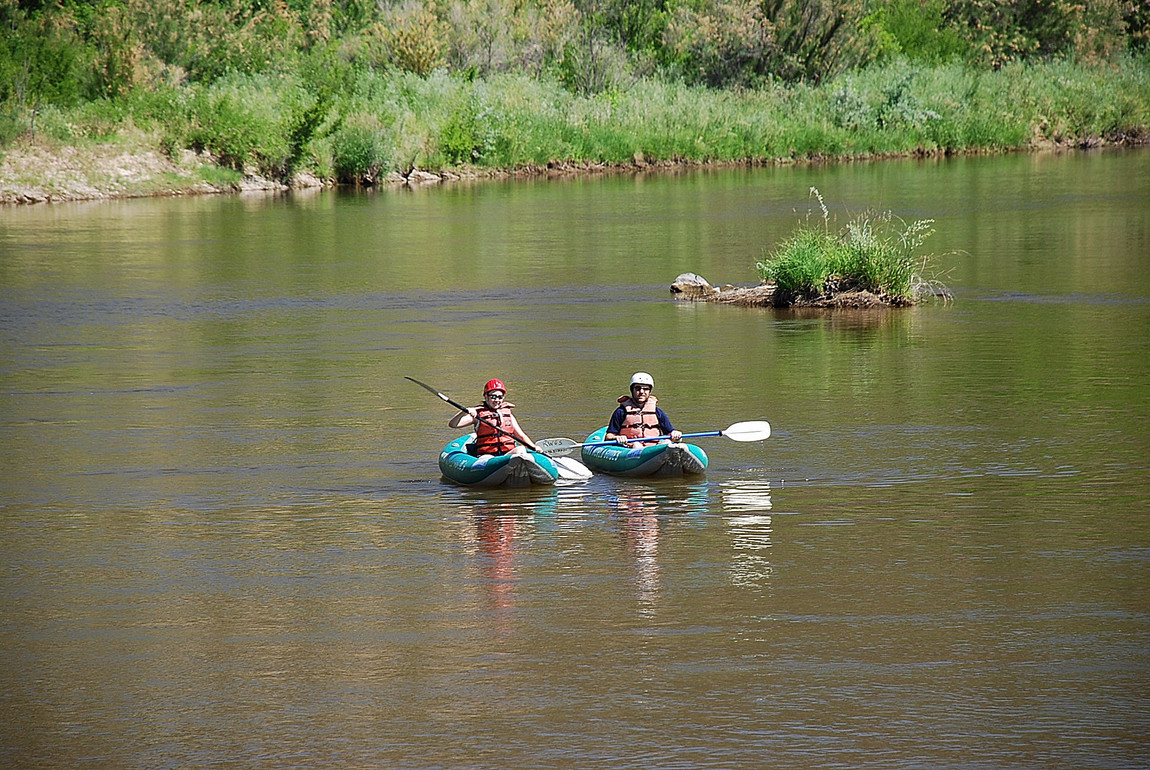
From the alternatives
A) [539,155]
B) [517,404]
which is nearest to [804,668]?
[517,404]

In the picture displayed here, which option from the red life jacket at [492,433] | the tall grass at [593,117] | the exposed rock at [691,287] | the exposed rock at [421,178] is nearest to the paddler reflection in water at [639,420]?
the red life jacket at [492,433]

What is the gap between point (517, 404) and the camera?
17250 millimetres

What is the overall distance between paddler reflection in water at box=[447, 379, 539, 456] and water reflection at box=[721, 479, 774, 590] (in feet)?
5.99

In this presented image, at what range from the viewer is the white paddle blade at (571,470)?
45.5 feet

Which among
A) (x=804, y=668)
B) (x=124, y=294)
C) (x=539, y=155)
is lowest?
(x=804, y=668)

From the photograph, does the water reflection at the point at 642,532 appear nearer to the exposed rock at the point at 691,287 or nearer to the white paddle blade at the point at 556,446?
the white paddle blade at the point at 556,446

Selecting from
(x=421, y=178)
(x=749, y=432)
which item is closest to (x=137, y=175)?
(x=421, y=178)

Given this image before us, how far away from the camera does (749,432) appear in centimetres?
1434

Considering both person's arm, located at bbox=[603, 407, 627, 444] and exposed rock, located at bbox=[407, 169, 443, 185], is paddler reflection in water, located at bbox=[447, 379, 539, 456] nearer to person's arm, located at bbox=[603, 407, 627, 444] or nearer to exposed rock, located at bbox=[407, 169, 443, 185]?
person's arm, located at bbox=[603, 407, 627, 444]

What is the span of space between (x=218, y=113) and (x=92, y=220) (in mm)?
10353

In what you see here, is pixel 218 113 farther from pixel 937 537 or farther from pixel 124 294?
pixel 937 537

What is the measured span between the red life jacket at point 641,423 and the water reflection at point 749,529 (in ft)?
2.95

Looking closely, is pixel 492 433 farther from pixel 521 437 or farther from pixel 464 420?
pixel 464 420

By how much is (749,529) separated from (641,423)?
2.41 metres
